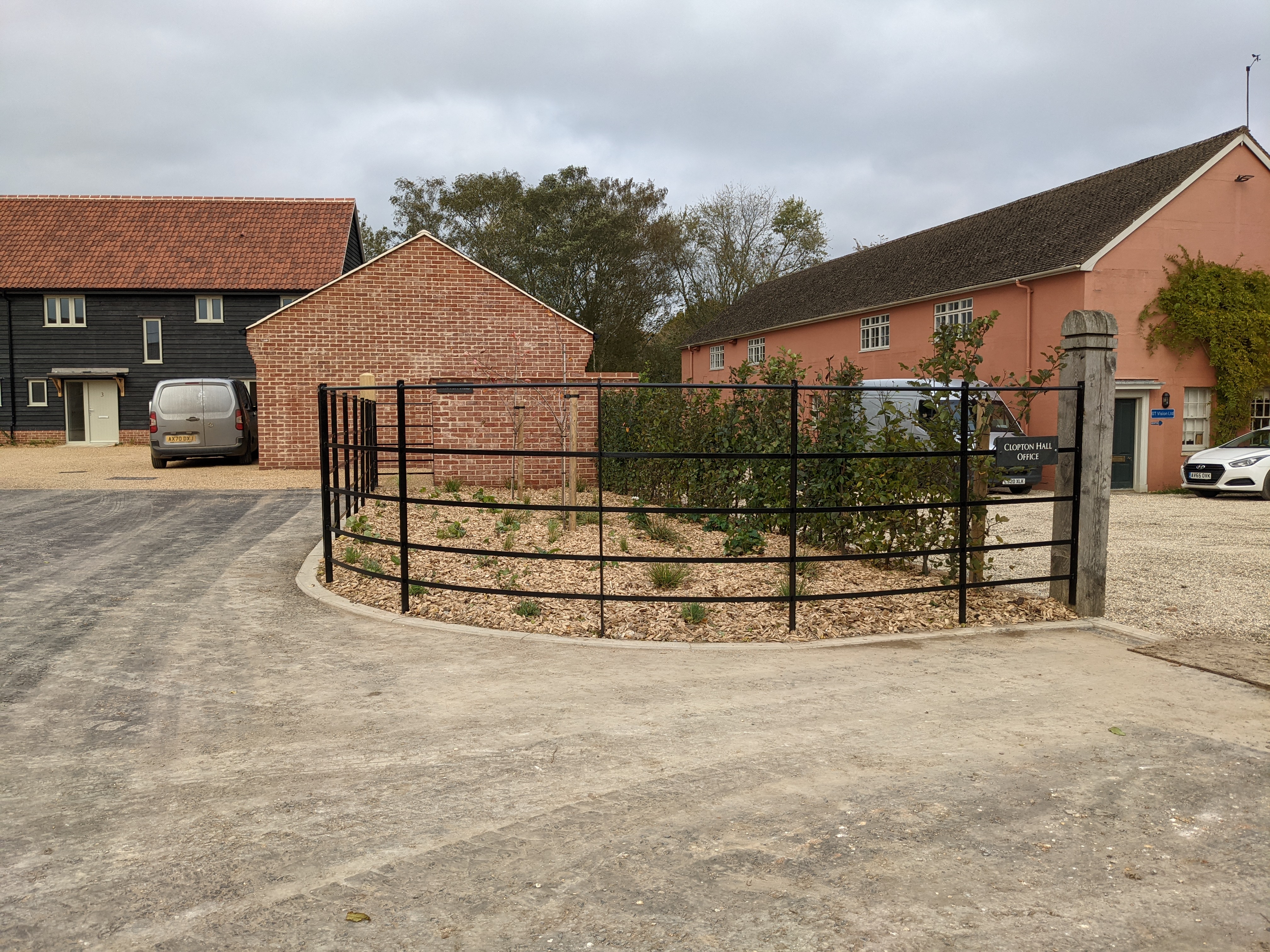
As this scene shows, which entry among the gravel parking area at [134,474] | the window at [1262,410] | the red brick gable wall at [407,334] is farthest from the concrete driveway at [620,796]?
the window at [1262,410]

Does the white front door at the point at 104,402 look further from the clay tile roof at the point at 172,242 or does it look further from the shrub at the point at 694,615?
the shrub at the point at 694,615

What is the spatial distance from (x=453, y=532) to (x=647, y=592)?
Result: 9.91 feet

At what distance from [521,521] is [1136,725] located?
25.5 feet

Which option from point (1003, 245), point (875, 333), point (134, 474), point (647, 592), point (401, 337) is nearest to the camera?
point (647, 592)

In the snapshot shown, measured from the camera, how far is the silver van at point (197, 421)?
815 inches

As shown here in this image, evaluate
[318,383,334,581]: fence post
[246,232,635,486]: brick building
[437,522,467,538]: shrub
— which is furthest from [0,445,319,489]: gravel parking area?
[318,383,334,581]: fence post

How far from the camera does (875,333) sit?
90.5 feet

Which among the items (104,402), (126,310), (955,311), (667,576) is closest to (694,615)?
(667,576)

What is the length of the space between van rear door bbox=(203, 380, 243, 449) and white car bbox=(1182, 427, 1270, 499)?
20.6m

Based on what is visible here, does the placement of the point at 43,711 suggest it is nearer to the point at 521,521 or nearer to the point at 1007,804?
the point at 1007,804

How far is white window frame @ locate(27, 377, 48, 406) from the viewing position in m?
33.7

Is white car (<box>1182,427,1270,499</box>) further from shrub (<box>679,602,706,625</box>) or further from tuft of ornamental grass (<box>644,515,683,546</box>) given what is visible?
shrub (<box>679,602,706,625</box>)

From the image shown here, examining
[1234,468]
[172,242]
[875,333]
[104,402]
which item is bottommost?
[1234,468]

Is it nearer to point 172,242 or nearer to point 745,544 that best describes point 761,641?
point 745,544
